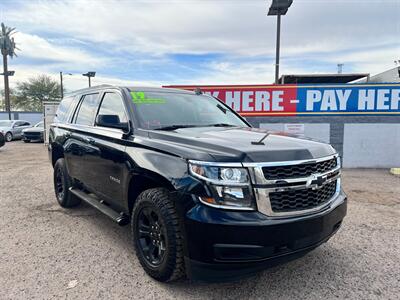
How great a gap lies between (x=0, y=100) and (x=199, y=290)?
69.0m

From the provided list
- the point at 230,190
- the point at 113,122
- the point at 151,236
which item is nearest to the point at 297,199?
the point at 230,190

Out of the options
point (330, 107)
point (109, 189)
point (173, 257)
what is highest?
point (330, 107)

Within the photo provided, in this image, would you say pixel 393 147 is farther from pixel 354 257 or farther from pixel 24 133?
pixel 24 133

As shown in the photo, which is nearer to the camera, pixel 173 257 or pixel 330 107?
pixel 173 257

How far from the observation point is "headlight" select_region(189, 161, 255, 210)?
8.22 feet

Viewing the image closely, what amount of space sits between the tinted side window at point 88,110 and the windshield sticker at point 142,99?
0.84 m

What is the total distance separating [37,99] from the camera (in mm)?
48094

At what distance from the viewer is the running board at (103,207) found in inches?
143

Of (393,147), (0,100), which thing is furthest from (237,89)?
(0,100)

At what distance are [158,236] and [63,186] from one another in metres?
3.05

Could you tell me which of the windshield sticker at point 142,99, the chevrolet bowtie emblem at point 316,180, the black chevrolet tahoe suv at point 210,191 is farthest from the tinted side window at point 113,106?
the chevrolet bowtie emblem at point 316,180

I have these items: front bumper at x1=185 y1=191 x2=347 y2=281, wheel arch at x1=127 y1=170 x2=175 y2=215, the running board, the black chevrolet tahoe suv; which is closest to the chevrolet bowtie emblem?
the black chevrolet tahoe suv

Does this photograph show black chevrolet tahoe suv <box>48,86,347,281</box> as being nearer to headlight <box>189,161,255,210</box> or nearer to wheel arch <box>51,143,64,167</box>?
headlight <box>189,161,255,210</box>

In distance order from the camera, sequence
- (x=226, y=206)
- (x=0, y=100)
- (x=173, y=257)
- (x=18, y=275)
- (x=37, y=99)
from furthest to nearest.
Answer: (x=0, y=100)
(x=37, y=99)
(x=18, y=275)
(x=173, y=257)
(x=226, y=206)
